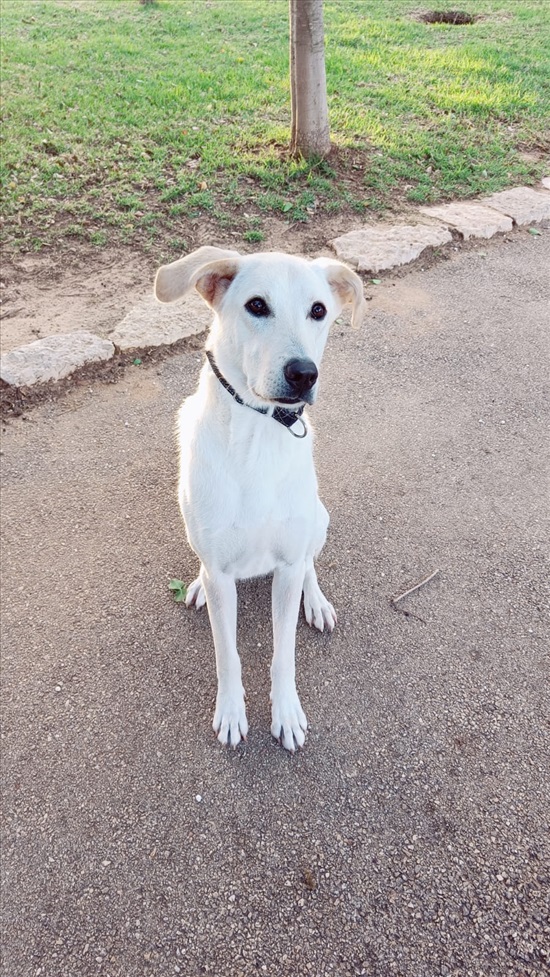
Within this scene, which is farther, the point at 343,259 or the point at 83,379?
the point at 343,259

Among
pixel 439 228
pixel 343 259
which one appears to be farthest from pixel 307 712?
pixel 439 228

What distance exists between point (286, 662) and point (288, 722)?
0.83ft

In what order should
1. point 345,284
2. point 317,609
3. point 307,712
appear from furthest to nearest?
point 317,609 < point 307,712 < point 345,284

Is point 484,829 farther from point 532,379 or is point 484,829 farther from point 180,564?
point 532,379

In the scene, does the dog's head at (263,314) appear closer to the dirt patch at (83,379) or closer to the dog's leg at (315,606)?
the dog's leg at (315,606)

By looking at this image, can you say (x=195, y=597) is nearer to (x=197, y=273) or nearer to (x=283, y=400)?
(x=283, y=400)

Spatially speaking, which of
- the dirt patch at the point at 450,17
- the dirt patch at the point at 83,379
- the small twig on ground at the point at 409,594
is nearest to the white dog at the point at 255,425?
the small twig on ground at the point at 409,594

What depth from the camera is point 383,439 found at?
4.20 m

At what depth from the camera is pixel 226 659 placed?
257cm

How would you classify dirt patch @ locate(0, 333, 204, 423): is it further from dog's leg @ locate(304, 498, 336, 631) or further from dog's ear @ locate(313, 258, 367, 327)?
dog's ear @ locate(313, 258, 367, 327)

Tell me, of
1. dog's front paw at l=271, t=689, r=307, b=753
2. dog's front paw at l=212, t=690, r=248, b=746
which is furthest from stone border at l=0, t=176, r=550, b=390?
dog's front paw at l=271, t=689, r=307, b=753

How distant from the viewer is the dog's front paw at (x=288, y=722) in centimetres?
262

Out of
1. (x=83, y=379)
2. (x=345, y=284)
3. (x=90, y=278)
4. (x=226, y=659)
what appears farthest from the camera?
(x=90, y=278)

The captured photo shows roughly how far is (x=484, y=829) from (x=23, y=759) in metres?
1.83
